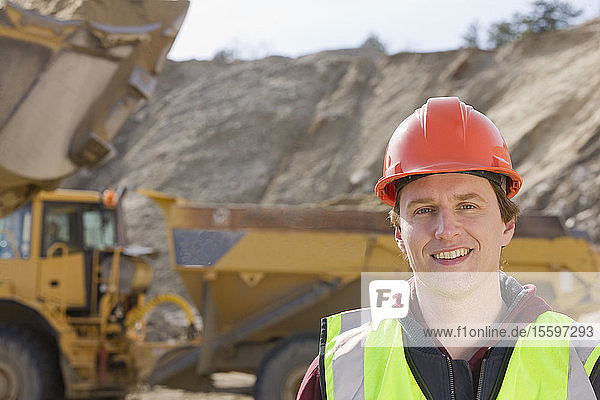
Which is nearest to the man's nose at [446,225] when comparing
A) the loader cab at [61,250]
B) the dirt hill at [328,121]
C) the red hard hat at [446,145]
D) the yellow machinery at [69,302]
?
the red hard hat at [446,145]

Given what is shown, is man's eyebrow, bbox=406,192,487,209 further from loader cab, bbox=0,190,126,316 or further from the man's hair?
loader cab, bbox=0,190,126,316

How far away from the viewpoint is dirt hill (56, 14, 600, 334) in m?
16.9

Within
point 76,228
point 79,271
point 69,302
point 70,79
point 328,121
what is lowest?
point 69,302

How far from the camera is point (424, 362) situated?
5.57ft

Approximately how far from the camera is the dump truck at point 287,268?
6996 millimetres

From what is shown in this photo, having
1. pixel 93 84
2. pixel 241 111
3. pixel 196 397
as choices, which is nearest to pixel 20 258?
pixel 196 397

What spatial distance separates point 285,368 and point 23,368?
2.70 metres

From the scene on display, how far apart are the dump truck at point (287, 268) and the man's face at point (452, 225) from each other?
508 centimetres

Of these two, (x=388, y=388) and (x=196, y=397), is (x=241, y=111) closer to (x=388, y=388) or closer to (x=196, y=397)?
(x=196, y=397)

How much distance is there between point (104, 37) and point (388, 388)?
8.03 ft

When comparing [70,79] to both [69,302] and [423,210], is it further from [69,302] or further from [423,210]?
[69,302]

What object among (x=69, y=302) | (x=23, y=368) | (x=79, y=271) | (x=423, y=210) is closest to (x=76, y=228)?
(x=79, y=271)

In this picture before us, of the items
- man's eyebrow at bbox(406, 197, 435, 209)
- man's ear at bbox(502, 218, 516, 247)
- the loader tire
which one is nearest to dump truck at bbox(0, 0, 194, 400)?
the loader tire

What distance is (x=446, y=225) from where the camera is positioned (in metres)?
1.77
